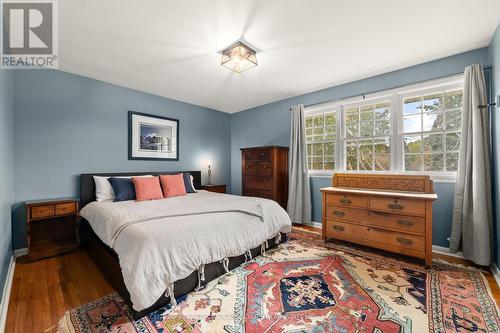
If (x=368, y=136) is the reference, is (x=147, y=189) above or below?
below

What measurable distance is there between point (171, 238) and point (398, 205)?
8.21ft

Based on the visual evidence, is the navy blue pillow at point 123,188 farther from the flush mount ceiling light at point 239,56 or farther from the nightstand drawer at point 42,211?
the flush mount ceiling light at point 239,56

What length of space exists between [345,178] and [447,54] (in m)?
1.97

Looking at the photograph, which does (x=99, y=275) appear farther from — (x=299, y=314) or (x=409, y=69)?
(x=409, y=69)

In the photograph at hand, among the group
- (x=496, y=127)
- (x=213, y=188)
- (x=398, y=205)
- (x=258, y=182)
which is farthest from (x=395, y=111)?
(x=213, y=188)

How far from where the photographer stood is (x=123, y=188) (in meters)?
3.09

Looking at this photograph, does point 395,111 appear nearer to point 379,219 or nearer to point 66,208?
point 379,219

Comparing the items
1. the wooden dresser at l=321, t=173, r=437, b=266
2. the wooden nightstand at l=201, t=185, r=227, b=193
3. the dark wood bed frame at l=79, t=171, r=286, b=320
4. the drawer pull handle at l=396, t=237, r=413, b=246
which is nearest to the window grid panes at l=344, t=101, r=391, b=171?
the wooden dresser at l=321, t=173, r=437, b=266

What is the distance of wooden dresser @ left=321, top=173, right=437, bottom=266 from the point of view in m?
2.31

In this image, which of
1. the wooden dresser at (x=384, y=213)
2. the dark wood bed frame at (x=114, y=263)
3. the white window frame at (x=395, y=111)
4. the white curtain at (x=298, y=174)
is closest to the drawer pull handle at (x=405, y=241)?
the wooden dresser at (x=384, y=213)

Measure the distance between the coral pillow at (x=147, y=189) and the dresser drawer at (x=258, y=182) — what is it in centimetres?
171

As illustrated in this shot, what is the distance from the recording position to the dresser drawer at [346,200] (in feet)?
8.90

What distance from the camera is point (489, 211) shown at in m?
2.26

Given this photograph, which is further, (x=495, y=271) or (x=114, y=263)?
(x=495, y=271)
